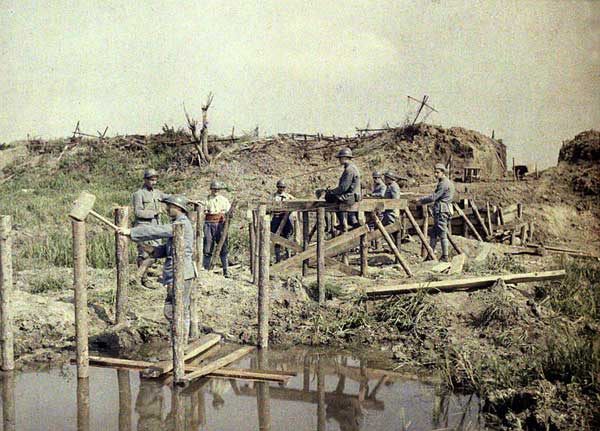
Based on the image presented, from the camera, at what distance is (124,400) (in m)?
6.30

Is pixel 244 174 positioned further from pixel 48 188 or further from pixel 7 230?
pixel 7 230

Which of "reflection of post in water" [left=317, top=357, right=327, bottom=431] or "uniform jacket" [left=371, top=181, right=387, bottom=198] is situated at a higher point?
"uniform jacket" [left=371, top=181, right=387, bottom=198]

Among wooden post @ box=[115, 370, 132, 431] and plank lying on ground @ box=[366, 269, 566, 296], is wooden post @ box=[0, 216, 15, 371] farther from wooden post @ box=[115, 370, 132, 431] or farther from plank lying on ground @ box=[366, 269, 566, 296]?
plank lying on ground @ box=[366, 269, 566, 296]

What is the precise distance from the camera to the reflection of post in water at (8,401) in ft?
18.8

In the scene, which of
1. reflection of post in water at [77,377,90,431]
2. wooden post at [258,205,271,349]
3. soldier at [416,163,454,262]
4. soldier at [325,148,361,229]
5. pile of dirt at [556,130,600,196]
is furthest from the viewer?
pile of dirt at [556,130,600,196]

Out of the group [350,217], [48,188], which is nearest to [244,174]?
[48,188]

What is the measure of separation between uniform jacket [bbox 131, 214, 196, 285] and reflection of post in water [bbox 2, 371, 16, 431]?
1.95m

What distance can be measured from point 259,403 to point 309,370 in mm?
1241

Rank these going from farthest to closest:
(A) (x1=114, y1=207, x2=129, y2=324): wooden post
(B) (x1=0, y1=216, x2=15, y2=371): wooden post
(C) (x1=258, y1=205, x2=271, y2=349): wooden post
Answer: (A) (x1=114, y1=207, x2=129, y2=324): wooden post
(C) (x1=258, y1=205, x2=271, y2=349): wooden post
(B) (x1=0, y1=216, x2=15, y2=371): wooden post

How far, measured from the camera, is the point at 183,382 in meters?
6.59

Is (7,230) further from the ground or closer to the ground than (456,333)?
further from the ground

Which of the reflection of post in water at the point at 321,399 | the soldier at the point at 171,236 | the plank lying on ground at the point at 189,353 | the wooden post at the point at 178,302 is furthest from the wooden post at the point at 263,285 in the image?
the wooden post at the point at 178,302

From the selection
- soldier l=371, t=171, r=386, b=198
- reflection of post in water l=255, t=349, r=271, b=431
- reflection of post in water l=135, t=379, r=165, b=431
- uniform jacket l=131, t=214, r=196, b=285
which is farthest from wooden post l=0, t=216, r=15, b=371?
soldier l=371, t=171, r=386, b=198

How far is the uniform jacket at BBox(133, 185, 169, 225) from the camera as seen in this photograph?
10.2 m
